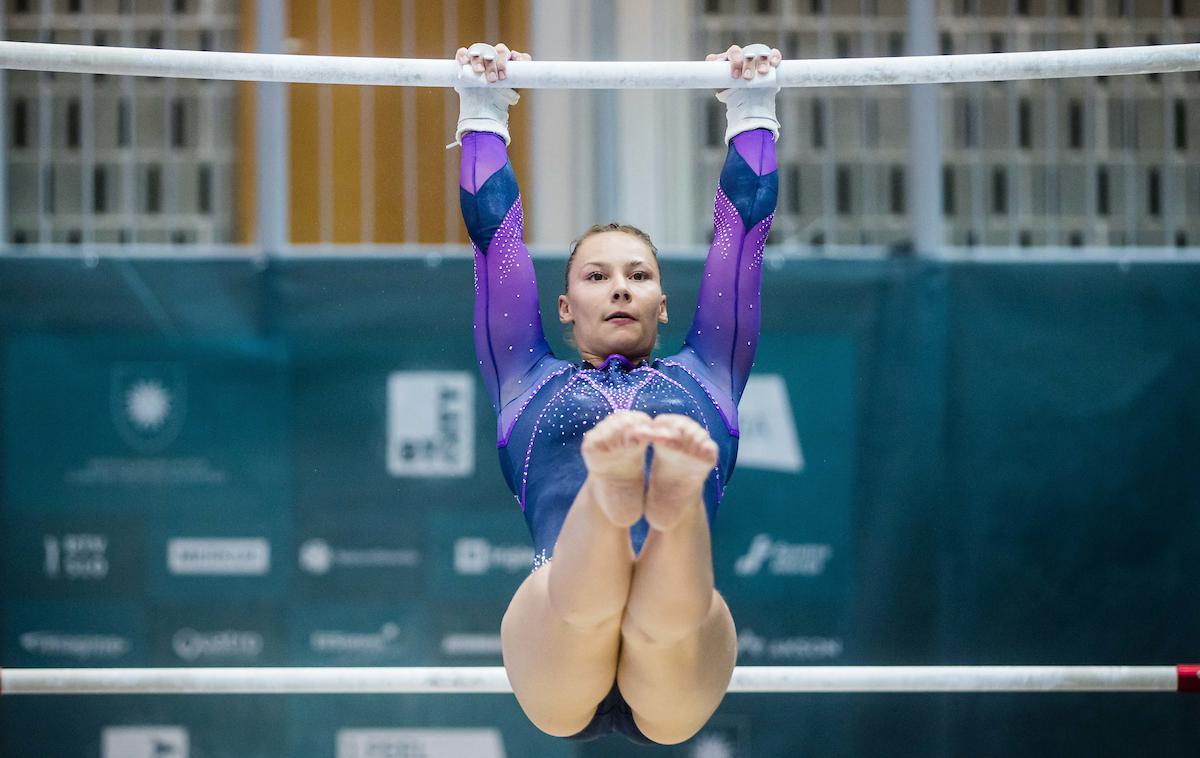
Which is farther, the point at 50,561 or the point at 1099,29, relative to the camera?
the point at 1099,29

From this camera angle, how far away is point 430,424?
14.5 feet

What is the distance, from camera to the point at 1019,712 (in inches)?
174

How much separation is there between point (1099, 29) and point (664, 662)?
13.2 ft

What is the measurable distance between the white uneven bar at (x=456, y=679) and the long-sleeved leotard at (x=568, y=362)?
512mm

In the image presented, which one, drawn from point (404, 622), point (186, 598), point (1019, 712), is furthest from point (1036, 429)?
point (186, 598)

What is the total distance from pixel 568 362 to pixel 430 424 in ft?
5.96

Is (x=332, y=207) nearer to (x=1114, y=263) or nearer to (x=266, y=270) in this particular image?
(x=266, y=270)

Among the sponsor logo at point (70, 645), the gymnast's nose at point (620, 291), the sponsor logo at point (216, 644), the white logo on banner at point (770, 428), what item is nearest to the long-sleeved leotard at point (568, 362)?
the gymnast's nose at point (620, 291)

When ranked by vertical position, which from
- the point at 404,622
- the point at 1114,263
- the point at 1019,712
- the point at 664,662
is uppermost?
the point at 1114,263

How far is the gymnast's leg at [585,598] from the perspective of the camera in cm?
197

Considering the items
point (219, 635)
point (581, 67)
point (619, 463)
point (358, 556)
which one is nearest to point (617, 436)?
point (619, 463)

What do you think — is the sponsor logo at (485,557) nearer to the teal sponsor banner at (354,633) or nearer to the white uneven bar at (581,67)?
the teal sponsor banner at (354,633)

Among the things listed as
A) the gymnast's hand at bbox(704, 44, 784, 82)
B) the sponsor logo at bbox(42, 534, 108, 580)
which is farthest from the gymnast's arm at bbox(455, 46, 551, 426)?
the sponsor logo at bbox(42, 534, 108, 580)

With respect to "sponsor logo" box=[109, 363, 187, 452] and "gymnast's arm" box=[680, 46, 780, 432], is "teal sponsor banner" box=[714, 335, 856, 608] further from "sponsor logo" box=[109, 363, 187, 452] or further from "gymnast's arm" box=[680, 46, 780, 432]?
"sponsor logo" box=[109, 363, 187, 452]
